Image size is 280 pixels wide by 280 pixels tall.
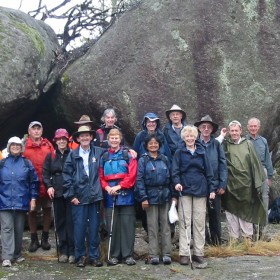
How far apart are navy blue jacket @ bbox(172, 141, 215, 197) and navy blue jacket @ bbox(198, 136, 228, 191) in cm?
38

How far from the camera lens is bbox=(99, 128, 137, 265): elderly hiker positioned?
7.46 meters

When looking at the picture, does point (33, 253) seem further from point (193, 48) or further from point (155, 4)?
point (155, 4)

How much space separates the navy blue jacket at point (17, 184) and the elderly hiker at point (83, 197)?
612mm

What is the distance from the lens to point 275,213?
36.9ft

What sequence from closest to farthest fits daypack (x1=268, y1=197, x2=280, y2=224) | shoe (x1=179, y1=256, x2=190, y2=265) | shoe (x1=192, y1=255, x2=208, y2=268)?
1. shoe (x1=192, y1=255, x2=208, y2=268)
2. shoe (x1=179, y1=256, x2=190, y2=265)
3. daypack (x1=268, y1=197, x2=280, y2=224)

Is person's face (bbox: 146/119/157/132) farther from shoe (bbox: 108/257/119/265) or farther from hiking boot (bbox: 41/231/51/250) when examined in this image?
hiking boot (bbox: 41/231/51/250)

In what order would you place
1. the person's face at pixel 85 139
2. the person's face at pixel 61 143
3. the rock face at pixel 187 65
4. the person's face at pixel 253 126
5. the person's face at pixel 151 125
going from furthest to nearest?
the rock face at pixel 187 65 → the person's face at pixel 253 126 → the person's face at pixel 151 125 → the person's face at pixel 61 143 → the person's face at pixel 85 139

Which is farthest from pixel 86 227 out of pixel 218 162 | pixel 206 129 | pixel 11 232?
pixel 206 129

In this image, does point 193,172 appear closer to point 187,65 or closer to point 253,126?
point 253,126

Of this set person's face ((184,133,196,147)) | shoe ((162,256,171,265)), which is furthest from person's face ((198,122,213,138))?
shoe ((162,256,171,265))

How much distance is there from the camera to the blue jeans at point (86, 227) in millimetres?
7395

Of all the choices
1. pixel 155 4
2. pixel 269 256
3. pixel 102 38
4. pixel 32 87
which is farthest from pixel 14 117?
pixel 269 256

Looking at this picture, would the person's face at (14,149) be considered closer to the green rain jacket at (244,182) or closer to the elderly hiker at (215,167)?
the elderly hiker at (215,167)

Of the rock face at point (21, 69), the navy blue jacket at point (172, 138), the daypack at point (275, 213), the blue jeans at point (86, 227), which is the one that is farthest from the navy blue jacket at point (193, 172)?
the daypack at point (275, 213)
